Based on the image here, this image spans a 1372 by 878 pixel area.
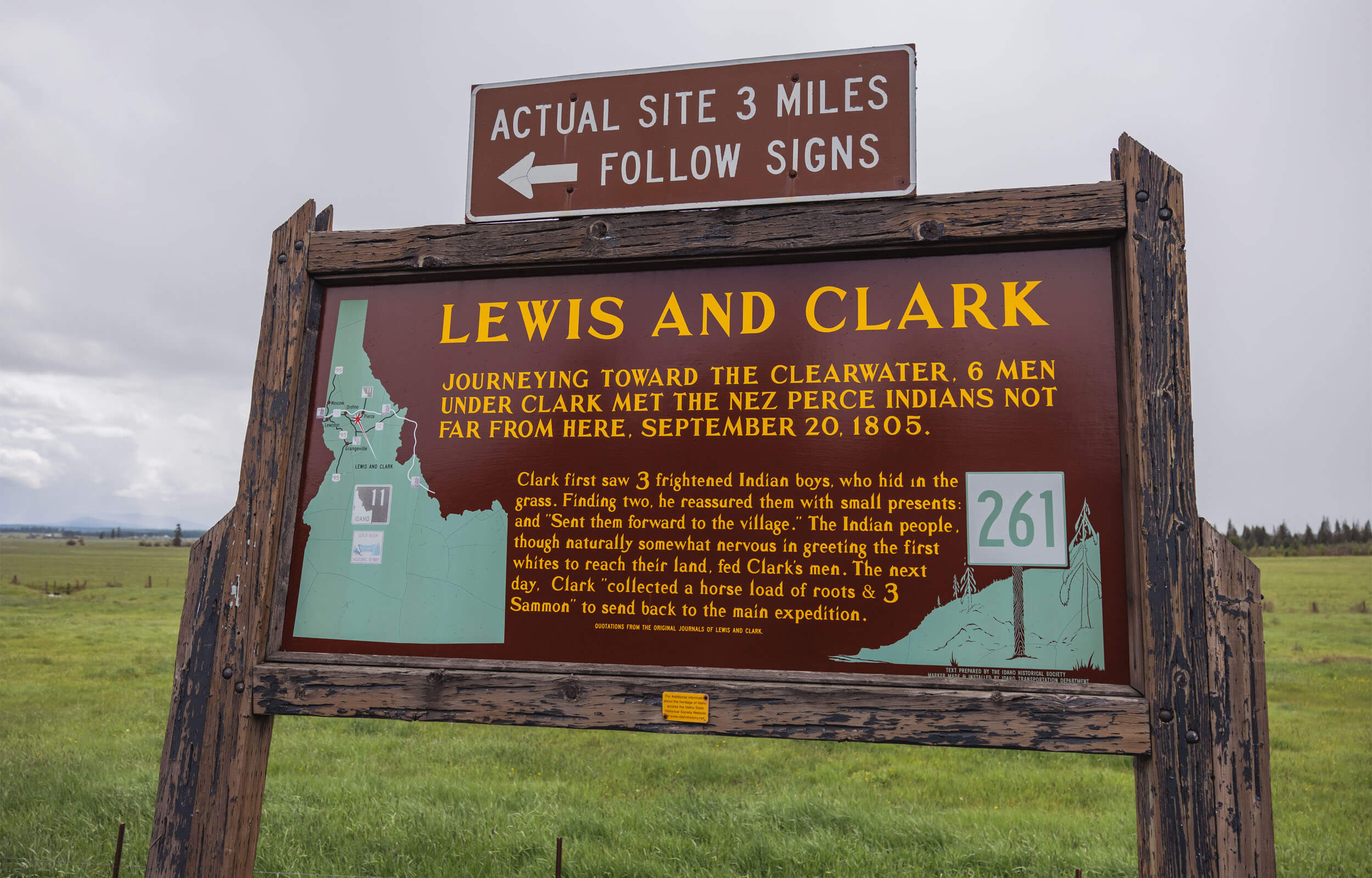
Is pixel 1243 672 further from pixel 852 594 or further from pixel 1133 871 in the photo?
pixel 1133 871

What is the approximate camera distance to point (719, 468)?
306cm

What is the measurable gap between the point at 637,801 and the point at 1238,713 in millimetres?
5639

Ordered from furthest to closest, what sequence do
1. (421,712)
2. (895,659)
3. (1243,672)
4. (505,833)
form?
1. (505,833)
2. (421,712)
3. (895,659)
4. (1243,672)

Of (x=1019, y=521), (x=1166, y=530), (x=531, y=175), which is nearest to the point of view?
(x=1166, y=530)

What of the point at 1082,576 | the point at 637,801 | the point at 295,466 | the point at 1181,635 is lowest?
the point at 637,801

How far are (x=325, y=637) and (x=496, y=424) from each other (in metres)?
1.24

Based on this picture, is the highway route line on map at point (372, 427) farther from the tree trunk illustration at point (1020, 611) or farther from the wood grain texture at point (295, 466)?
the tree trunk illustration at point (1020, 611)

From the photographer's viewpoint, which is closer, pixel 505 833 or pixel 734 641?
pixel 734 641

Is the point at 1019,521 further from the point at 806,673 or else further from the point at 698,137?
the point at 698,137

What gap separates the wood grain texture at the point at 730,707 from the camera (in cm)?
264

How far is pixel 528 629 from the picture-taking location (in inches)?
122

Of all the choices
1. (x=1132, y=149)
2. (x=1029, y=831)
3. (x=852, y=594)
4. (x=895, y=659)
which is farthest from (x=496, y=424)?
(x=1029, y=831)

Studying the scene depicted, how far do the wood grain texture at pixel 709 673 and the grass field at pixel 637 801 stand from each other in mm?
2957

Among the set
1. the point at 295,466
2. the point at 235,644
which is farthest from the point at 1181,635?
the point at 235,644
